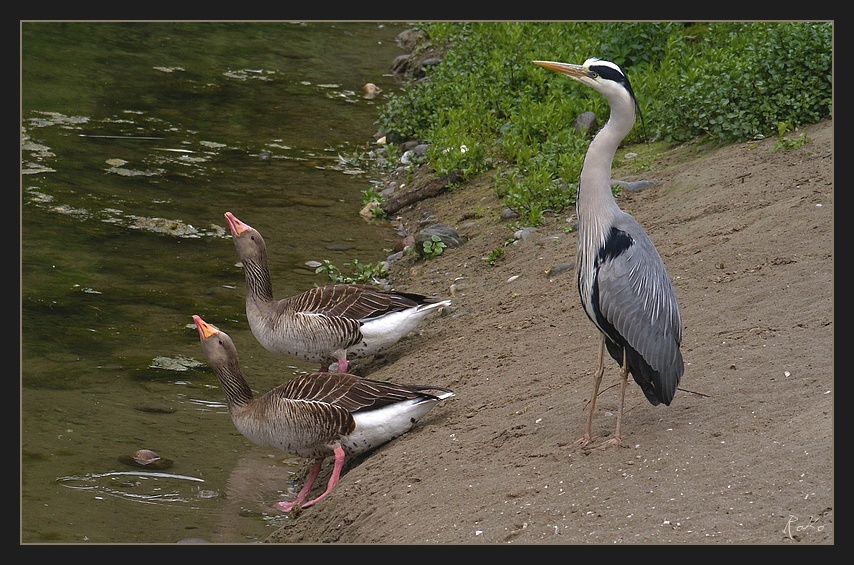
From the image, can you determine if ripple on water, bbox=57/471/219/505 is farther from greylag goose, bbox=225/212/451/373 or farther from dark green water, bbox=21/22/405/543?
greylag goose, bbox=225/212/451/373

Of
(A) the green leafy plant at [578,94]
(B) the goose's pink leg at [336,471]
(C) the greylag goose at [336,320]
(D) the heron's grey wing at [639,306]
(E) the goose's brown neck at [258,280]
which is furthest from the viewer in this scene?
(A) the green leafy plant at [578,94]

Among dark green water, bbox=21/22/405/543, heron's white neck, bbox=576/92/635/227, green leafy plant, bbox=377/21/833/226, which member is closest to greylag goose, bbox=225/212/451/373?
dark green water, bbox=21/22/405/543

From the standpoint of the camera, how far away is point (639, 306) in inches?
234

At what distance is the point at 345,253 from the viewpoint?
11.6 metres

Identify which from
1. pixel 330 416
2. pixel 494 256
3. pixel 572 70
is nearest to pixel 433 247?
pixel 494 256

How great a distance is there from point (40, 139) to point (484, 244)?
7.15 metres

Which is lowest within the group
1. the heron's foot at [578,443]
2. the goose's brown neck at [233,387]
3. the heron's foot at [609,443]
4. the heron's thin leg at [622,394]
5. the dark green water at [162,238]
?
the dark green water at [162,238]

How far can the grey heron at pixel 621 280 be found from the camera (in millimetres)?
5957

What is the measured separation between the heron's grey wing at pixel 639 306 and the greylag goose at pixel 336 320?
→ 9.60 ft

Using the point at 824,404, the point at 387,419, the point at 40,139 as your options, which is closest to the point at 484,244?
the point at 387,419

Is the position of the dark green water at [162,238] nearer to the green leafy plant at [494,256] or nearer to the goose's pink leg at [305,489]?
the goose's pink leg at [305,489]

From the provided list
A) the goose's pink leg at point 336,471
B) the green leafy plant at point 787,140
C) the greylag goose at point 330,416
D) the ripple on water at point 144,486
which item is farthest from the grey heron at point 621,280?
the green leafy plant at point 787,140

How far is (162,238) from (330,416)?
5167 millimetres

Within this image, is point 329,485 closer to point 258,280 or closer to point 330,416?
point 330,416
